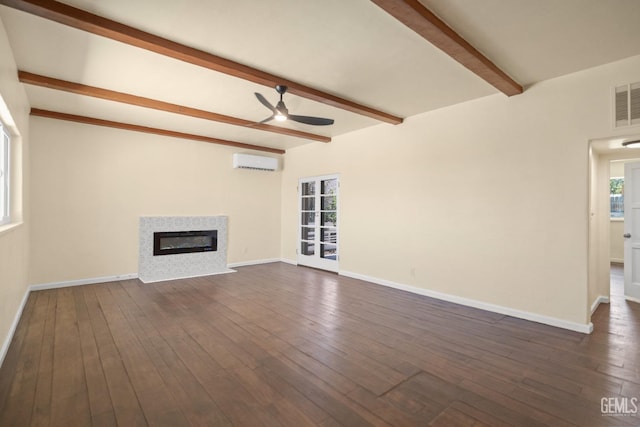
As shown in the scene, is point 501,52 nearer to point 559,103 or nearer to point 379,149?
point 559,103

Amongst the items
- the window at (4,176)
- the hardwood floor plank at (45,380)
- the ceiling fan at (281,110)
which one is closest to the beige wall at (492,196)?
the ceiling fan at (281,110)

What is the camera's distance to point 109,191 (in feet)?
17.4

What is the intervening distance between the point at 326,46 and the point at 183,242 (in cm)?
485

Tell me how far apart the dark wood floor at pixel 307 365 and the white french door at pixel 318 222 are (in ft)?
7.35

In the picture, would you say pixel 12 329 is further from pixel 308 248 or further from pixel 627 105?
pixel 627 105

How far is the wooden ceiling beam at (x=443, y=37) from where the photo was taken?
207 centimetres

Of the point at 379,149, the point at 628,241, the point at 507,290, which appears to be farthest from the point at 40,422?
the point at 628,241

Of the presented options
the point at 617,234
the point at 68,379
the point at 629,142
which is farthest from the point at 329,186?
the point at 617,234

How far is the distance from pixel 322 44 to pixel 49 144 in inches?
187

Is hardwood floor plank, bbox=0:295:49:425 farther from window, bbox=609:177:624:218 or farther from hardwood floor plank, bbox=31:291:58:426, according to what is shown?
window, bbox=609:177:624:218

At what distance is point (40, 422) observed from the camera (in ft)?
6.05

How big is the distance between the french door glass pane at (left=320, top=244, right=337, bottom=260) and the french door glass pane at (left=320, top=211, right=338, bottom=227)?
18.2 inches

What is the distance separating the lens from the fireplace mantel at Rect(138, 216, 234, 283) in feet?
18.4

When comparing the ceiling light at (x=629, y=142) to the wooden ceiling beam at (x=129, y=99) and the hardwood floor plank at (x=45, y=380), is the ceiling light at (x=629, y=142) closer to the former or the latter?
the wooden ceiling beam at (x=129, y=99)
